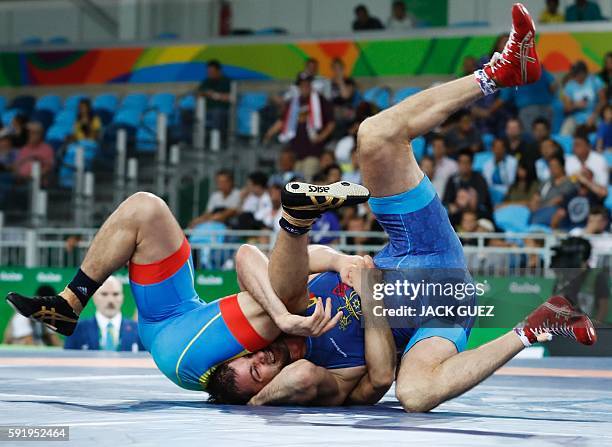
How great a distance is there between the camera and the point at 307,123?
15578 millimetres

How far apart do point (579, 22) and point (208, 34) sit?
5.66m

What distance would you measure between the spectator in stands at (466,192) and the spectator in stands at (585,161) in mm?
1094

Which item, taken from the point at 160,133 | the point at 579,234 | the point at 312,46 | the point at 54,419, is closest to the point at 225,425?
the point at 54,419

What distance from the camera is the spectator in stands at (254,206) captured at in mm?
13391

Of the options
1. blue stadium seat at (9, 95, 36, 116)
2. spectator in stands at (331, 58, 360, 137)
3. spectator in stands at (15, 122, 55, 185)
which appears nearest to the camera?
spectator in stands at (331, 58, 360, 137)

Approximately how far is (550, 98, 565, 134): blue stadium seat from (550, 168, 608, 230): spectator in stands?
98.9 inches

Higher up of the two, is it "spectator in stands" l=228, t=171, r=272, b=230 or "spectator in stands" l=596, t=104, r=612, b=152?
"spectator in stands" l=596, t=104, r=612, b=152

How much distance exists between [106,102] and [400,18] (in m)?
4.92

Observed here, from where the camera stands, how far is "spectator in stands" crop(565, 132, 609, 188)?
521 inches

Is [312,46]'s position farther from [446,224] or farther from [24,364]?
[446,224]

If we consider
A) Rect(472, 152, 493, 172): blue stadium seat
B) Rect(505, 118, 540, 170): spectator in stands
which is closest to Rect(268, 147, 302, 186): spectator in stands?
Rect(472, 152, 493, 172): blue stadium seat

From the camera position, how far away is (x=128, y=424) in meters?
4.29

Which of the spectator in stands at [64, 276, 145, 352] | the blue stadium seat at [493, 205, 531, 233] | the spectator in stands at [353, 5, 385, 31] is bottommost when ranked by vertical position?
the spectator in stands at [64, 276, 145, 352]

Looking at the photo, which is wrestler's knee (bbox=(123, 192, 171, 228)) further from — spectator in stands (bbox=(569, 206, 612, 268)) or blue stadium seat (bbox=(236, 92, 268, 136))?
blue stadium seat (bbox=(236, 92, 268, 136))
